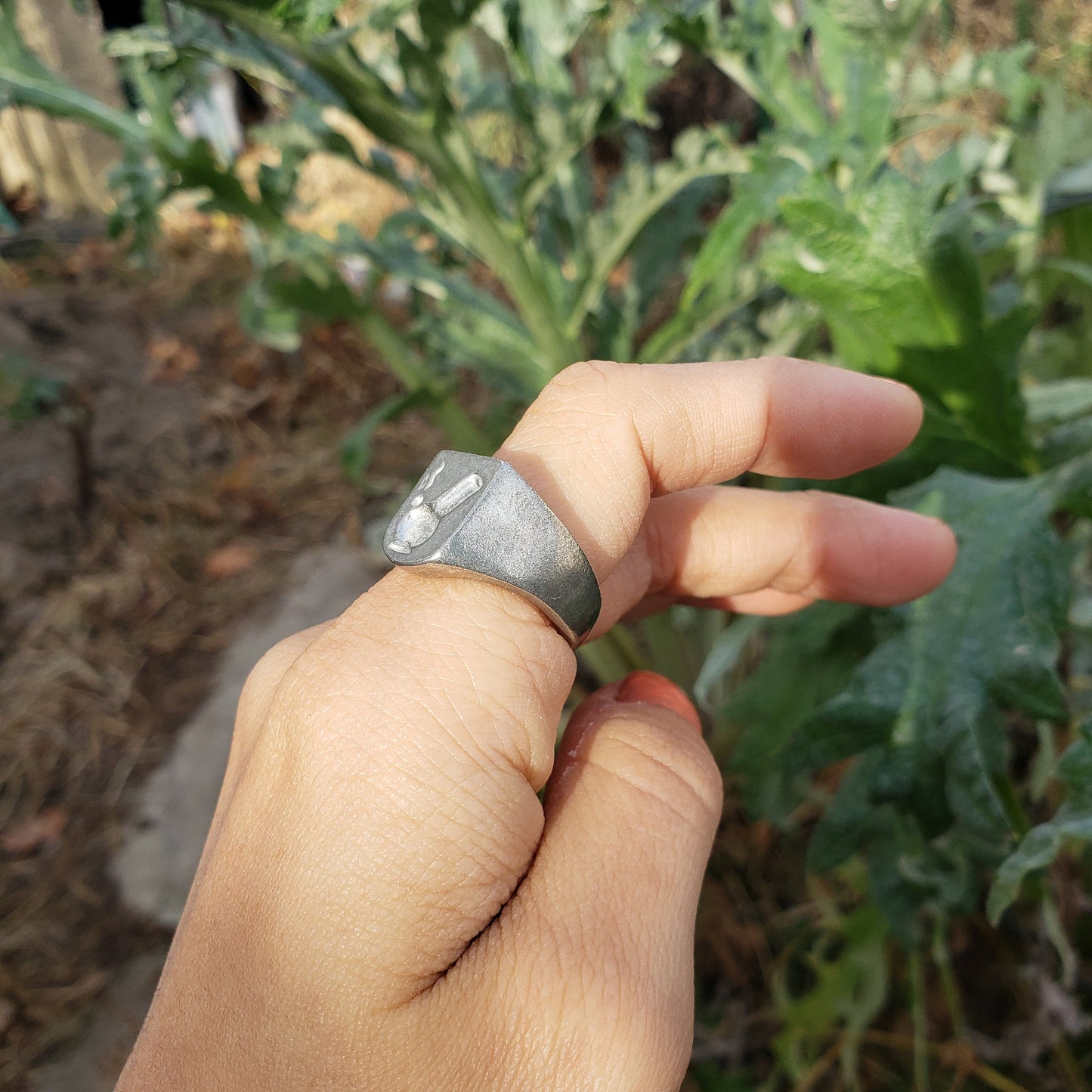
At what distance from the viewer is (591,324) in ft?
4.81

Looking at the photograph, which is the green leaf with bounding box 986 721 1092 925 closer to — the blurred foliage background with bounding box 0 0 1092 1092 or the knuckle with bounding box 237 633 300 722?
the blurred foliage background with bounding box 0 0 1092 1092

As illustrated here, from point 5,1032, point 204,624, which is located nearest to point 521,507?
point 5,1032

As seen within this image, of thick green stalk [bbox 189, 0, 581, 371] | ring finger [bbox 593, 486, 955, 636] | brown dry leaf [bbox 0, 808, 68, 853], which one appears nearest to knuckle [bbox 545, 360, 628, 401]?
ring finger [bbox 593, 486, 955, 636]

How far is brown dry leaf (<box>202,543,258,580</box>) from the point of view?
211 cm

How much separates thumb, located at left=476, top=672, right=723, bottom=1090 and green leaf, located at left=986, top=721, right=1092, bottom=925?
8.9 inches

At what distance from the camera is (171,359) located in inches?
104

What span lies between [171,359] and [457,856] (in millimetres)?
2539

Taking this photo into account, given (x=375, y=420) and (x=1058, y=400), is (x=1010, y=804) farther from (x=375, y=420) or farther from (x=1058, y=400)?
(x=375, y=420)

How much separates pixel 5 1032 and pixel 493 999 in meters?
1.34

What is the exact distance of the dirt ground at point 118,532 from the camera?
5.14 feet

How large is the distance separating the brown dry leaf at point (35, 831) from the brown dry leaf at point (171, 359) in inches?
53.2

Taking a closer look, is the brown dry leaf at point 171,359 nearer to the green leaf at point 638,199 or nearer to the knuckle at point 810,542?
the green leaf at point 638,199

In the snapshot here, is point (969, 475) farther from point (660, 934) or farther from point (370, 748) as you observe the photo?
point (370, 748)

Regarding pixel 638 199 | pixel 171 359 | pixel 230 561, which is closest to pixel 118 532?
pixel 230 561
